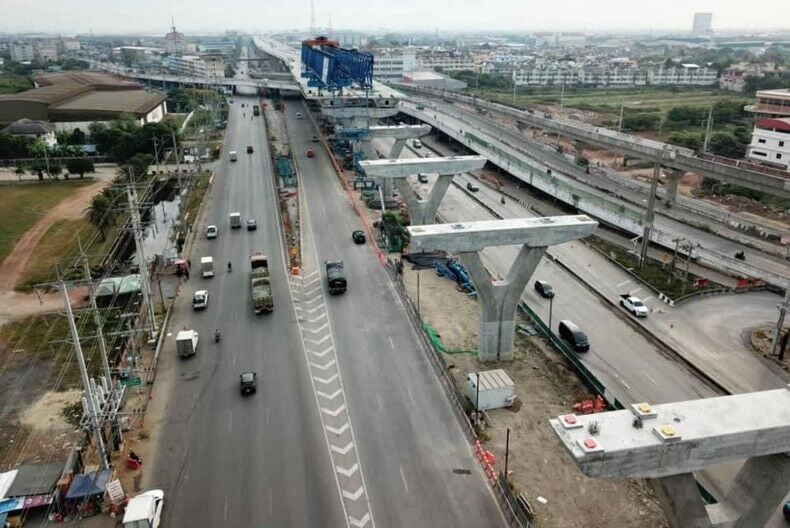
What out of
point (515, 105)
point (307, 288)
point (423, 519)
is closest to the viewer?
point (423, 519)

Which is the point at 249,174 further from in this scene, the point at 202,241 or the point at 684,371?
the point at 684,371

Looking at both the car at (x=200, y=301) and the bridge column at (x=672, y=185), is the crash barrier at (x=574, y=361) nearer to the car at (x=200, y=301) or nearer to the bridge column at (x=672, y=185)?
the car at (x=200, y=301)

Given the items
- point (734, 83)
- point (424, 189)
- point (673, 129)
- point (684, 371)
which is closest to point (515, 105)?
point (673, 129)

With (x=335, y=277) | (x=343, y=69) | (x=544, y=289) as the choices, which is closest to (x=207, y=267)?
(x=335, y=277)

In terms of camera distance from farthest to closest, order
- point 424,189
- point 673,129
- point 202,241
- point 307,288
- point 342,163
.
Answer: point 673,129 → point 342,163 → point 424,189 → point 202,241 → point 307,288

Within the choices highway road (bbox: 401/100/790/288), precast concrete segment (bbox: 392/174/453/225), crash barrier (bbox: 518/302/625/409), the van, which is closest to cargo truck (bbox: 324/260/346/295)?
precast concrete segment (bbox: 392/174/453/225)

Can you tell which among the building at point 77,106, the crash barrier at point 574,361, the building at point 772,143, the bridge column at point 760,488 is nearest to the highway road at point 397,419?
the crash barrier at point 574,361

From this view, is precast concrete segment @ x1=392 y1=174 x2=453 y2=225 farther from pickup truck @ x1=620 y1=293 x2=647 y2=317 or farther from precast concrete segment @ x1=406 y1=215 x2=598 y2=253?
precast concrete segment @ x1=406 y1=215 x2=598 y2=253
